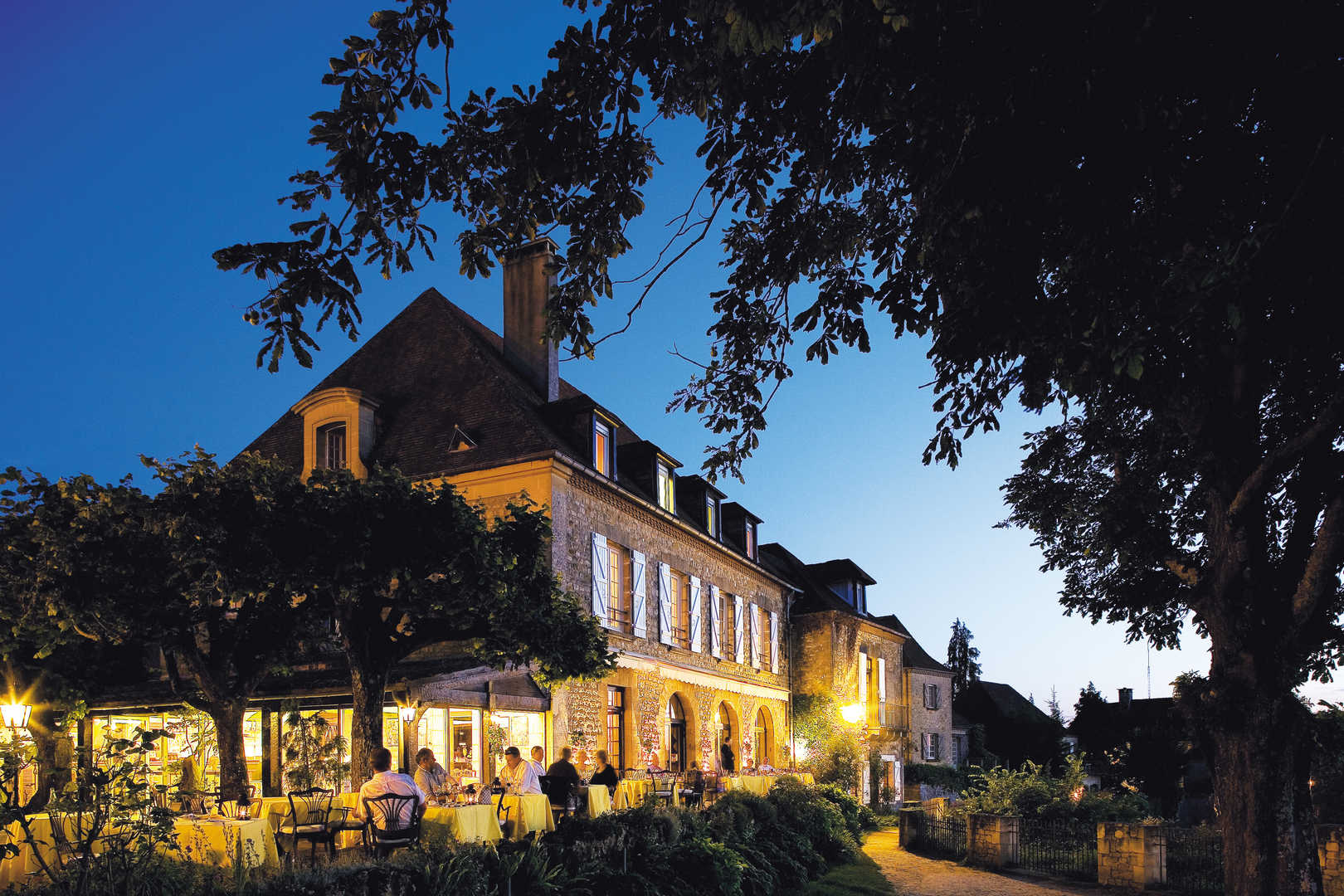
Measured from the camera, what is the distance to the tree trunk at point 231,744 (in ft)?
39.9

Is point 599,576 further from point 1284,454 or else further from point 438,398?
point 1284,454

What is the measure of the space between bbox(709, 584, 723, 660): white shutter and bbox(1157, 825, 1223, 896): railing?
11.2 m

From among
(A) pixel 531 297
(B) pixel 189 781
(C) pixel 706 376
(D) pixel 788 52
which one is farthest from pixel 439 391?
(D) pixel 788 52

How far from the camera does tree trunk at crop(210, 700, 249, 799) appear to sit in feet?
39.9

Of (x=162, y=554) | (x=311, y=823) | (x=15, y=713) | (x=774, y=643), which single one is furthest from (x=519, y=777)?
(x=774, y=643)

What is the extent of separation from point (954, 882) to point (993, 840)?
2.11 m

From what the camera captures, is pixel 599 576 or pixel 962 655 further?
pixel 962 655

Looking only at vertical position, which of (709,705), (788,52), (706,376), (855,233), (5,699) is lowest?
(709,705)

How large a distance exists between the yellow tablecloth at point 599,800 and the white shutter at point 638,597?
22.7 ft

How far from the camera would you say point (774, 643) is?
96.7 ft

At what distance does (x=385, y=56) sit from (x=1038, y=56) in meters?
3.05

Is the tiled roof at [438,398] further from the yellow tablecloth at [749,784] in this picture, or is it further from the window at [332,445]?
the yellow tablecloth at [749,784]

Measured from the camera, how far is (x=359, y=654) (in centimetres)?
1273

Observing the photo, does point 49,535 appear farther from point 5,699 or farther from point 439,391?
point 439,391
